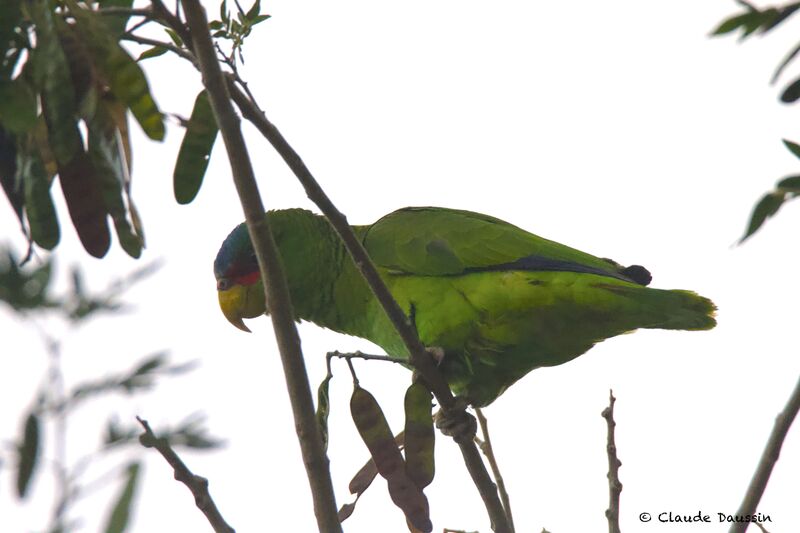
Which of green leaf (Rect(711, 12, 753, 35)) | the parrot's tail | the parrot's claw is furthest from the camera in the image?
the parrot's tail

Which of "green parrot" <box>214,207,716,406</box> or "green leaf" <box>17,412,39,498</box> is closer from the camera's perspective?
"green leaf" <box>17,412,39,498</box>

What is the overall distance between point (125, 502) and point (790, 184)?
41.4 inches

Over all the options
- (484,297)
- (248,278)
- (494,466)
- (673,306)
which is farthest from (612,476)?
(248,278)

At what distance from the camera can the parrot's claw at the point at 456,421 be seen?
319cm

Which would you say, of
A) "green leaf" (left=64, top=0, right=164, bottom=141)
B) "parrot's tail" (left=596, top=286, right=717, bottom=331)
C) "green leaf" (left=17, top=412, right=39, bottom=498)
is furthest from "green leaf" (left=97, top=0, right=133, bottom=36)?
"parrot's tail" (left=596, top=286, right=717, bottom=331)

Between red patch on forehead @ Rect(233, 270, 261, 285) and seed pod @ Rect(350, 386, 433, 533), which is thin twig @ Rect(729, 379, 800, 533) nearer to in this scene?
seed pod @ Rect(350, 386, 433, 533)

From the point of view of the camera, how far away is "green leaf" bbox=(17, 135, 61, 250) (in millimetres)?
1700

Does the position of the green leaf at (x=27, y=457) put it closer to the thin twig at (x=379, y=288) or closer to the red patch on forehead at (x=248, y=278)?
the thin twig at (x=379, y=288)

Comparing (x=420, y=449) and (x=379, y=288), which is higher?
(x=379, y=288)

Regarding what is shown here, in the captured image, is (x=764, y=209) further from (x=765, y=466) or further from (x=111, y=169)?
(x=111, y=169)

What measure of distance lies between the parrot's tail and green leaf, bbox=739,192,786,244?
2129 mm

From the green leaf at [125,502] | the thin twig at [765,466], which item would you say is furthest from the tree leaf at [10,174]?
the thin twig at [765,466]

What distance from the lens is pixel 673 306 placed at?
11.4 ft

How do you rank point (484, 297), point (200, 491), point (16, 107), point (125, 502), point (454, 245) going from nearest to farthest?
point (125, 502) → point (16, 107) → point (200, 491) → point (484, 297) → point (454, 245)
